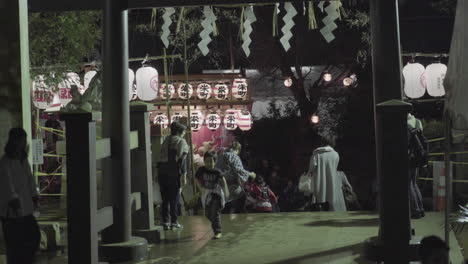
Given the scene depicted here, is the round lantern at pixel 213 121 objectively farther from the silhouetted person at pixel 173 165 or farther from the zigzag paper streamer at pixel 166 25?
the zigzag paper streamer at pixel 166 25

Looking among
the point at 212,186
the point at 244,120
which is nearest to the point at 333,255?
the point at 212,186

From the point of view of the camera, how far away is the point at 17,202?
7.52 m

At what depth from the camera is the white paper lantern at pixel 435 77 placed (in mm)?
19281

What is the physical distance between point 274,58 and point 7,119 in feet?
47.3

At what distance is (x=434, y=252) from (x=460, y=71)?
1400mm

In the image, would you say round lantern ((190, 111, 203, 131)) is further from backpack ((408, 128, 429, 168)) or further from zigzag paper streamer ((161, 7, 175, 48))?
backpack ((408, 128, 429, 168))

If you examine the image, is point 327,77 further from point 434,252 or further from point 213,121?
point 434,252

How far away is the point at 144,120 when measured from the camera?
Result: 11.0 m

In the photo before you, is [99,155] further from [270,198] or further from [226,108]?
[226,108]

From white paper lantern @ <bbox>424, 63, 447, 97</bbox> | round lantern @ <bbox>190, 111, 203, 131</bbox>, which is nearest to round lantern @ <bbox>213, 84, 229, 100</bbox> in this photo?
round lantern @ <bbox>190, 111, 203, 131</bbox>

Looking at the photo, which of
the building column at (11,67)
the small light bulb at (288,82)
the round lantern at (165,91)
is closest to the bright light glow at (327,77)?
the small light bulb at (288,82)

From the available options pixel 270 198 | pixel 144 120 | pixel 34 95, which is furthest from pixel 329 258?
pixel 34 95

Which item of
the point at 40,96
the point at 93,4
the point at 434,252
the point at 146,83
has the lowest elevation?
the point at 434,252

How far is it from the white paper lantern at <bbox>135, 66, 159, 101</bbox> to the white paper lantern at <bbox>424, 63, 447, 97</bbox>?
25.1ft
